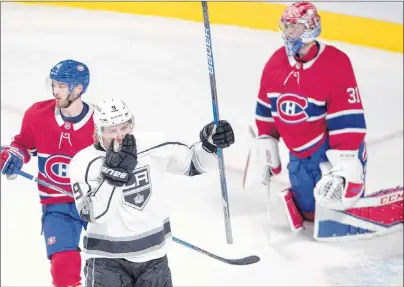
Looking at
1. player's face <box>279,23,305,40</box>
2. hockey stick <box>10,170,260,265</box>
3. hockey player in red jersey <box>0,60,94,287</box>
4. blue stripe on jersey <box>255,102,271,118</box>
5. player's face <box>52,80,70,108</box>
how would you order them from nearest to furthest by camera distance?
player's face <box>52,80,70,108</box> → hockey stick <box>10,170,260,265</box> → hockey player in red jersey <box>0,60,94,287</box> → player's face <box>279,23,305,40</box> → blue stripe on jersey <box>255,102,271,118</box>

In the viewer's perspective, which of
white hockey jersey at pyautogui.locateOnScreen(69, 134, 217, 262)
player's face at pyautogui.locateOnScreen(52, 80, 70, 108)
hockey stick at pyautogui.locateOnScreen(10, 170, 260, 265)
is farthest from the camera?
hockey stick at pyautogui.locateOnScreen(10, 170, 260, 265)

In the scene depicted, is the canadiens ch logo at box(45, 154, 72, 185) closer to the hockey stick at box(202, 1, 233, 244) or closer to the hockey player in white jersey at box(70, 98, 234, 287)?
the hockey player in white jersey at box(70, 98, 234, 287)

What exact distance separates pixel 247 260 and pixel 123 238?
0.45 meters

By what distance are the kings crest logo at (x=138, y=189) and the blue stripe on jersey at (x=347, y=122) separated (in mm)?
Answer: 1116

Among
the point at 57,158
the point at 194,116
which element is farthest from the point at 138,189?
the point at 194,116

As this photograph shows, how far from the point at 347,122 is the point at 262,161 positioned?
16.1 inches

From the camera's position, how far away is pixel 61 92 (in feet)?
9.53

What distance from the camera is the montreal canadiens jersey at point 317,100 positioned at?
147 inches

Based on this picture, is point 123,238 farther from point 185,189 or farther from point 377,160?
point 377,160

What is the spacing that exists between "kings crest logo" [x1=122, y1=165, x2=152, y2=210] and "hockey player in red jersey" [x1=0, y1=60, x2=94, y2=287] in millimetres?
322

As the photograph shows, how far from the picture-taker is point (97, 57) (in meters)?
5.62

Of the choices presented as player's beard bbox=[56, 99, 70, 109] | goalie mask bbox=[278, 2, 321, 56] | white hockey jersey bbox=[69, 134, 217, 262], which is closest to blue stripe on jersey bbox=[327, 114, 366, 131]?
goalie mask bbox=[278, 2, 321, 56]

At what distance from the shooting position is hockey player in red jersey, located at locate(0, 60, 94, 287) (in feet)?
10.3

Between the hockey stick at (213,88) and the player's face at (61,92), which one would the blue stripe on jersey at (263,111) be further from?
the player's face at (61,92)
